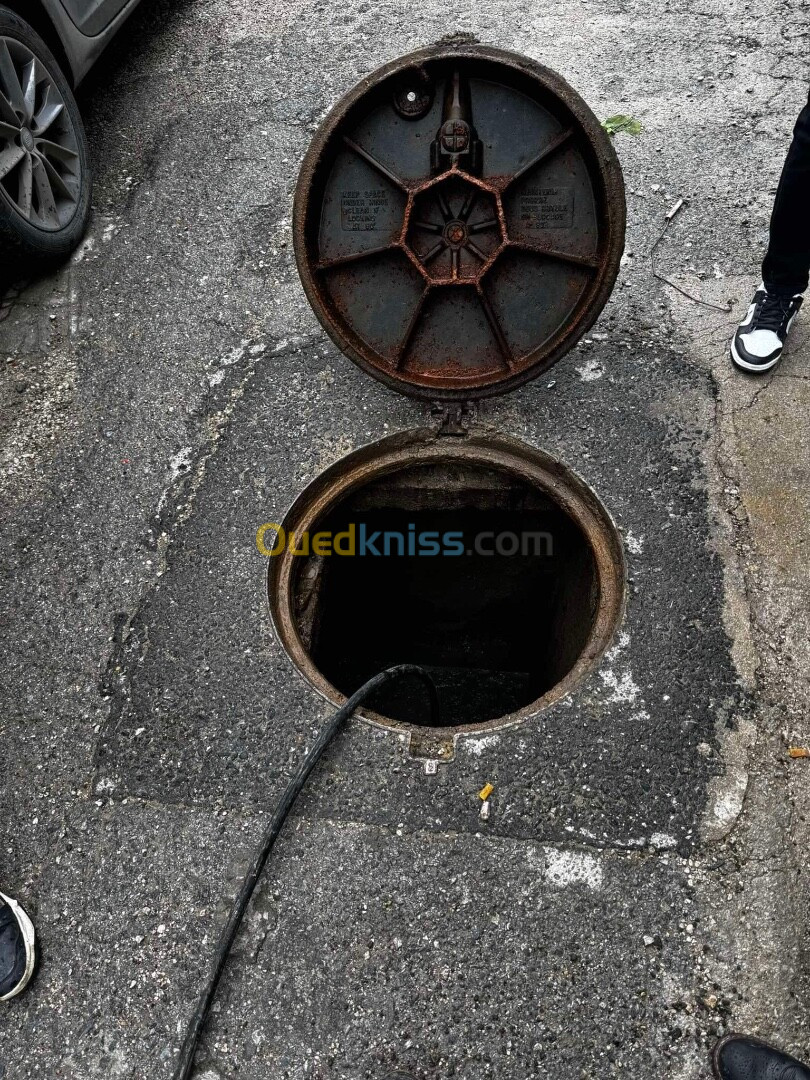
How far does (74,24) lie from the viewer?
3779 millimetres

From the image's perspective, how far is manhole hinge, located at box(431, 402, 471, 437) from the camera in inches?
111

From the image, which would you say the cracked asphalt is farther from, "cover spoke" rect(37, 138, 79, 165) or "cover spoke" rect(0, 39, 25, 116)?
"cover spoke" rect(0, 39, 25, 116)

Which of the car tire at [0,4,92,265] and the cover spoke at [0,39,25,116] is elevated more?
the cover spoke at [0,39,25,116]

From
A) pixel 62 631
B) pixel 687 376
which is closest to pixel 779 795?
pixel 687 376

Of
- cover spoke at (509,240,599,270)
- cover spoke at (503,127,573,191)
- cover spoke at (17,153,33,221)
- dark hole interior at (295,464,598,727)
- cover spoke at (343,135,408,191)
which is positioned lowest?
dark hole interior at (295,464,598,727)

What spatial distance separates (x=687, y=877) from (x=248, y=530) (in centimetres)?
185

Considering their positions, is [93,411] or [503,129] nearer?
[503,129]

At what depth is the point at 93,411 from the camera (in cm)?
316

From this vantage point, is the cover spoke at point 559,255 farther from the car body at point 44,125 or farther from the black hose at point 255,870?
the car body at point 44,125

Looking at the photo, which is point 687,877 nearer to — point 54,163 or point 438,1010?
point 438,1010

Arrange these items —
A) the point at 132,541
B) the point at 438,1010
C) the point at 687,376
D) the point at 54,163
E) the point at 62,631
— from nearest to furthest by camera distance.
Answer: the point at 438,1010, the point at 62,631, the point at 132,541, the point at 687,376, the point at 54,163

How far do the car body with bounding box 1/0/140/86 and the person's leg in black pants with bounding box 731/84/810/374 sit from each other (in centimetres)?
352

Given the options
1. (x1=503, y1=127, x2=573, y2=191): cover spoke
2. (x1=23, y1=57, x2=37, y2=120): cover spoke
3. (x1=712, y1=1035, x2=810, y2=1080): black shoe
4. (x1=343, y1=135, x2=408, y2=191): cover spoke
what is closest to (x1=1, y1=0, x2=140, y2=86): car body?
(x1=23, y1=57, x2=37, y2=120): cover spoke

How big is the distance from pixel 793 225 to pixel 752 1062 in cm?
266
